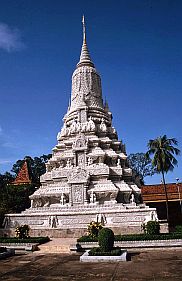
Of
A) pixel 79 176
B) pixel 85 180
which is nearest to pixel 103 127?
pixel 79 176

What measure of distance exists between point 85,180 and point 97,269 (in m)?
15.7

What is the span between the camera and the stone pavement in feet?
36.9

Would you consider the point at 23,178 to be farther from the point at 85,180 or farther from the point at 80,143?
the point at 85,180

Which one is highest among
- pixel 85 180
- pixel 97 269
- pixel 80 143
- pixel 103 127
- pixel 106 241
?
pixel 103 127

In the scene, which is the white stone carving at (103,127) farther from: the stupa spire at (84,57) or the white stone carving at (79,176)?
the stupa spire at (84,57)

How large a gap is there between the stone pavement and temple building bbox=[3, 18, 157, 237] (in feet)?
26.7

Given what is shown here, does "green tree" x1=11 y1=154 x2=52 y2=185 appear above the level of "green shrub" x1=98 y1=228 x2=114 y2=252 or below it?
above

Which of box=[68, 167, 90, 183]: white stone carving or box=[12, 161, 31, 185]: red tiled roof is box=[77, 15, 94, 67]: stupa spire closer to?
box=[68, 167, 90, 183]: white stone carving

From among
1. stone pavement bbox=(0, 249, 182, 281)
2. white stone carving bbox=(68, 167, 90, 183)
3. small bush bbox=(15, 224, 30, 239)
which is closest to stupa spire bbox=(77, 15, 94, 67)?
white stone carving bbox=(68, 167, 90, 183)

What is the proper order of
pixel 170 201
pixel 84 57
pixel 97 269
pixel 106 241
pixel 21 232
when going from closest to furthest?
1. pixel 97 269
2. pixel 106 241
3. pixel 21 232
4. pixel 170 201
5. pixel 84 57

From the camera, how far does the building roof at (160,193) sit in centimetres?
3709

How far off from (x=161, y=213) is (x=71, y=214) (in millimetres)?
17138

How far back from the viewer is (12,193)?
41188 mm

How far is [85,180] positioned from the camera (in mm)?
28484
